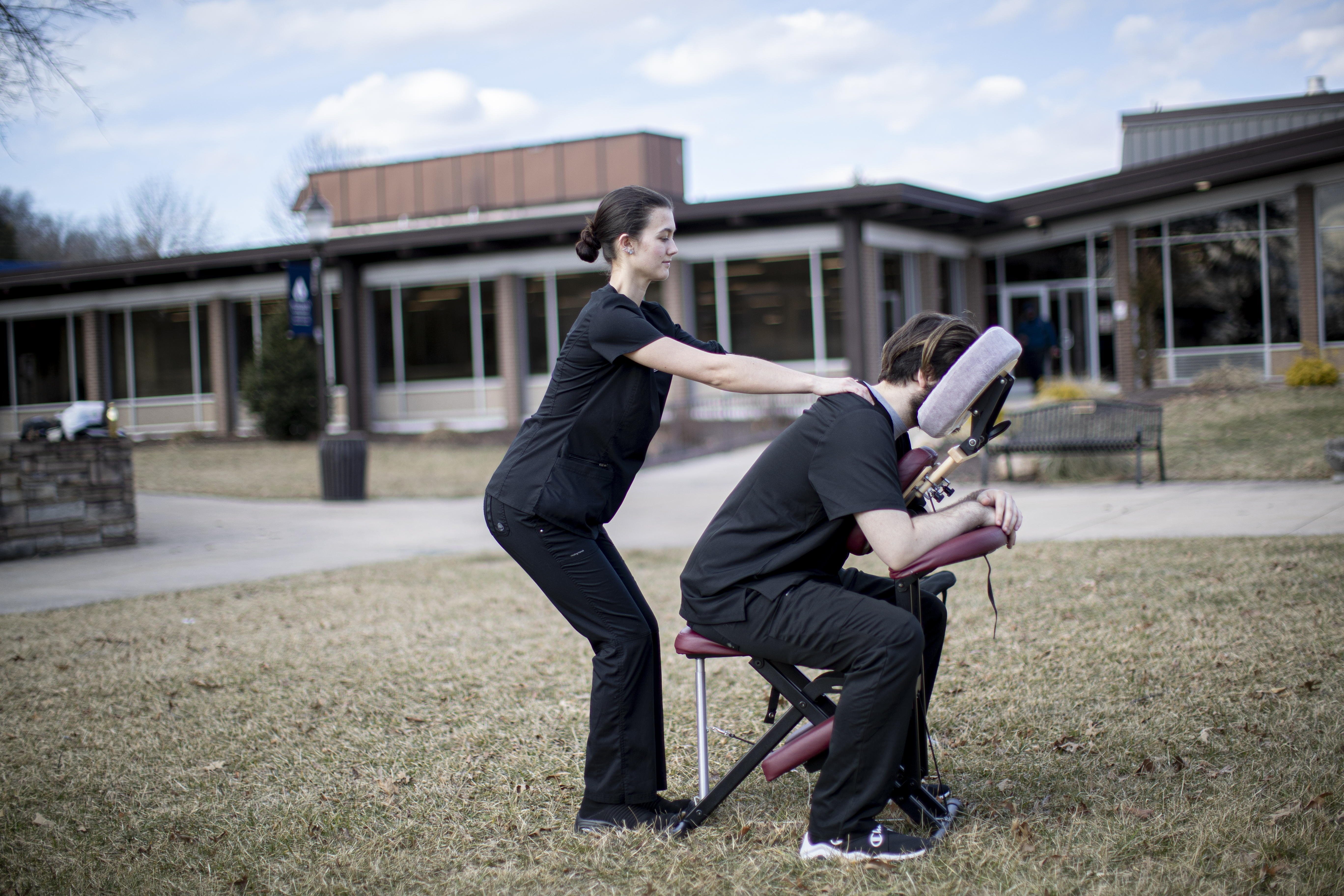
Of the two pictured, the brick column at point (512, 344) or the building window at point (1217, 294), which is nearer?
the building window at point (1217, 294)

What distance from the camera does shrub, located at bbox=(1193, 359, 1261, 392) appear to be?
1781 centimetres

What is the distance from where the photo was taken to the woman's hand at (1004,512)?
2918mm

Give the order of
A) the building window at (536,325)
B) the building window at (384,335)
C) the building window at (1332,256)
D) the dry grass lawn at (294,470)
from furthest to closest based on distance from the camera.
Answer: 1. the building window at (384,335)
2. the building window at (536,325)
3. the building window at (1332,256)
4. the dry grass lawn at (294,470)

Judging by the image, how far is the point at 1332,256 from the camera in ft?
64.0

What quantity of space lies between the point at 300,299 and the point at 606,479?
15488 millimetres

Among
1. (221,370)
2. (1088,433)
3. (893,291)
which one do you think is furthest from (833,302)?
(221,370)

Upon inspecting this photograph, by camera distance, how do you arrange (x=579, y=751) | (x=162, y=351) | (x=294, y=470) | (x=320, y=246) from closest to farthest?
(x=579, y=751) < (x=320, y=246) < (x=294, y=470) < (x=162, y=351)

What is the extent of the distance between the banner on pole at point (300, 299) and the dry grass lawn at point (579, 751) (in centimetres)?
1095

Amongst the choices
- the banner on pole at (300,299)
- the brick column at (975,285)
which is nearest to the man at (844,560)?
the banner on pole at (300,299)

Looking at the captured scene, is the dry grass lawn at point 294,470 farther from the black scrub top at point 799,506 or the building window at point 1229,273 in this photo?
the building window at point 1229,273

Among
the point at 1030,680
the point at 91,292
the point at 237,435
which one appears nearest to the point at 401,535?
the point at 1030,680

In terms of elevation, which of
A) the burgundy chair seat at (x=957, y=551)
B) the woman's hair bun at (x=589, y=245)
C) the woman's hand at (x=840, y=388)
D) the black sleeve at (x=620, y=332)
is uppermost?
the woman's hair bun at (x=589, y=245)

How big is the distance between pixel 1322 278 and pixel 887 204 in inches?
316

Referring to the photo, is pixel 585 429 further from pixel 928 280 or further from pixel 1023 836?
pixel 928 280
